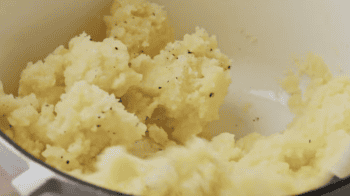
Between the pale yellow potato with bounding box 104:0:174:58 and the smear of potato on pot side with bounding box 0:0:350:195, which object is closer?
the smear of potato on pot side with bounding box 0:0:350:195

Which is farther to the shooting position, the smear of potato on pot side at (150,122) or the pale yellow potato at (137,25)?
the pale yellow potato at (137,25)

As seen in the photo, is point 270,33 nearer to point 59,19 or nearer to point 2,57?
point 59,19

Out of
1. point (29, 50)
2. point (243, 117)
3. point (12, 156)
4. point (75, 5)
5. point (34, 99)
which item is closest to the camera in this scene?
point (12, 156)

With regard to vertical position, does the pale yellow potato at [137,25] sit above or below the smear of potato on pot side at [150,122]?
above

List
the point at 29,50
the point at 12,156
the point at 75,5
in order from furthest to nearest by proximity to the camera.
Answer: the point at 75,5 → the point at 29,50 → the point at 12,156

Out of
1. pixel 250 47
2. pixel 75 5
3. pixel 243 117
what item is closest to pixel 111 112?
pixel 75 5

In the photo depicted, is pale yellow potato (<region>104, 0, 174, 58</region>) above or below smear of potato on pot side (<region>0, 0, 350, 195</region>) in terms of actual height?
above

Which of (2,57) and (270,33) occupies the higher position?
(270,33)

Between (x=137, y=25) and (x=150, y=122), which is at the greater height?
(x=137, y=25)
